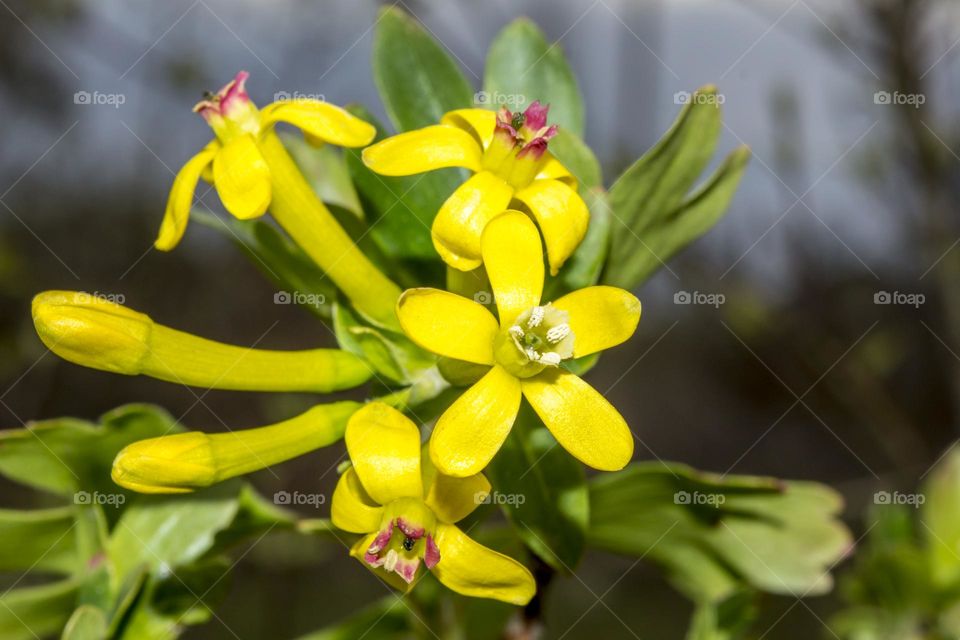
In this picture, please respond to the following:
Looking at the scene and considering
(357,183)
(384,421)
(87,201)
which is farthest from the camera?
(87,201)

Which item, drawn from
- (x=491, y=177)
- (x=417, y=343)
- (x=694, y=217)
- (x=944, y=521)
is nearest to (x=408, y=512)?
(x=417, y=343)

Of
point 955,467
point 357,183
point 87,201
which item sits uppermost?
point 87,201

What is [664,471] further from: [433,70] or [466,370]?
[433,70]

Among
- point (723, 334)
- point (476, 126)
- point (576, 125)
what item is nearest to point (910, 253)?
point (723, 334)

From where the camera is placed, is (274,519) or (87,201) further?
(87,201)

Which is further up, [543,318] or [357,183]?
[357,183]

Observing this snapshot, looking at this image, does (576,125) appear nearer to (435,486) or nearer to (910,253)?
(435,486)

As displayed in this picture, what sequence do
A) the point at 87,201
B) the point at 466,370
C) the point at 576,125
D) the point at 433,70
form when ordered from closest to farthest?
the point at 466,370, the point at 433,70, the point at 576,125, the point at 87,201
